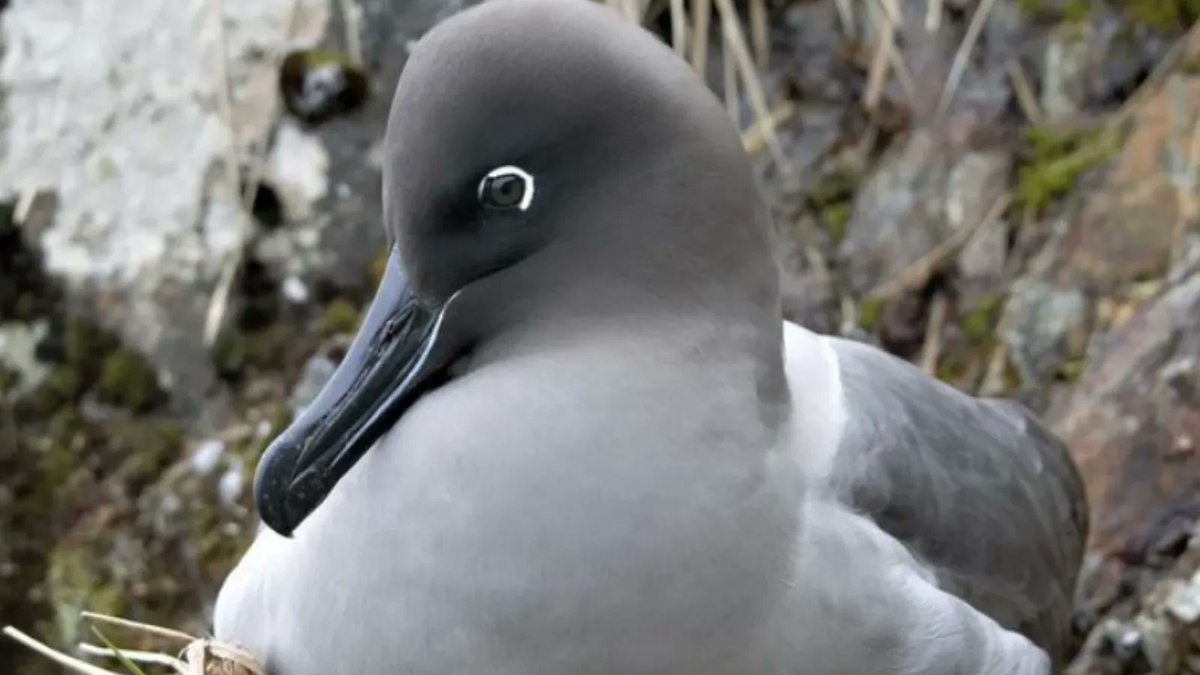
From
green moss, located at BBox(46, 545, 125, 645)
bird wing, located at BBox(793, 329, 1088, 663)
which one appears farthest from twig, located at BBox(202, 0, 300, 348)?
bird wing, located at BBox(793, 329, 1088, 663)

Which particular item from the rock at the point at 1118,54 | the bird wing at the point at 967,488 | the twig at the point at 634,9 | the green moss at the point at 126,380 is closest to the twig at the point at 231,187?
the green moss at the point at 126,380

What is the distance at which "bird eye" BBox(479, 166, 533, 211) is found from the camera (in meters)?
1.37

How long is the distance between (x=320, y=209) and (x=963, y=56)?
39.5 inches

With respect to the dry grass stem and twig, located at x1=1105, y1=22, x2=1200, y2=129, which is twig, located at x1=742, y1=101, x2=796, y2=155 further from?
twig, located at x1=1105, y1=22, x2=1200, y2=129

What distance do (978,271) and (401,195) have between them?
129 cm

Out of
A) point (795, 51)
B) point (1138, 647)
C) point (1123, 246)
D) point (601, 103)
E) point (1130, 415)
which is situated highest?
point (601, 103)

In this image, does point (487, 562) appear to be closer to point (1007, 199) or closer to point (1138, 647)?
point (1138, 647)

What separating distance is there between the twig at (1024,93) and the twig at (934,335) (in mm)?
322

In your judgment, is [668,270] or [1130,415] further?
[1130,415]

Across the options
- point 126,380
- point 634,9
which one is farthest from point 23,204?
point 634,9

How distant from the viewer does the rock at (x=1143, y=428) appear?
2131 millimetres

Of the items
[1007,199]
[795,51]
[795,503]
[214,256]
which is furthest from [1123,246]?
[214,256]

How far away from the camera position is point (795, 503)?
1.46m

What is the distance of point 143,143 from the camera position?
2.54 m
